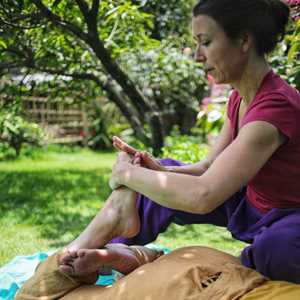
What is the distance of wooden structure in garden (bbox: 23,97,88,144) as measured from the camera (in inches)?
363

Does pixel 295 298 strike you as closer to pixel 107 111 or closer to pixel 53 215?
pixel 53 215

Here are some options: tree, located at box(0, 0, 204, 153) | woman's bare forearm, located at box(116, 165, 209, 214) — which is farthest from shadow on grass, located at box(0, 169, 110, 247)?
woman's bare forearm, located at box(116, 165, 209, 214)

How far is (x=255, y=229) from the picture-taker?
1.97 m

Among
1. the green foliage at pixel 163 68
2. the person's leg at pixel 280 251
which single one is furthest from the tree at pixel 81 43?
the person's leg at pixel 280 251

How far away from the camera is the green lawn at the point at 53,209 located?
10.9ft

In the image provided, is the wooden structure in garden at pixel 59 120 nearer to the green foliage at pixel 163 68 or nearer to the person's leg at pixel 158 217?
the green foliage at pixel 163 68

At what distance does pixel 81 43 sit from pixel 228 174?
323cm

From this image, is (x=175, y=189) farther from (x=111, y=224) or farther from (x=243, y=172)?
(x=111, y=224)

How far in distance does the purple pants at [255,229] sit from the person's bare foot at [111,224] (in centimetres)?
19

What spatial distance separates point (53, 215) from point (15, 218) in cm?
29

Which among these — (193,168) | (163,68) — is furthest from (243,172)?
(163,68)

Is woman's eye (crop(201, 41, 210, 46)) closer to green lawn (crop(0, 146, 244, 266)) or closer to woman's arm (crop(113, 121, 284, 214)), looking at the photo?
woman's arm (crop(113, 121, 284, 214))

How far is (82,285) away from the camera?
1.92 metres

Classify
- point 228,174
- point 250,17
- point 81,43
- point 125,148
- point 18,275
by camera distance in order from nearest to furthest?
point 228,174, point 250,17, point 125,148, point 18,275, point 81,43
